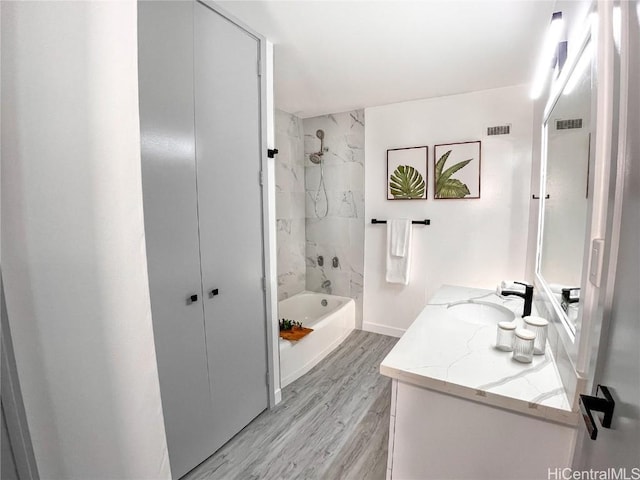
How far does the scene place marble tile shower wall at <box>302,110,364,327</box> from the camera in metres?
3.27

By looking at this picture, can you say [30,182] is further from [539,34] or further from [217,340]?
[539,34]

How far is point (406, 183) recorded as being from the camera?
9.77 feet

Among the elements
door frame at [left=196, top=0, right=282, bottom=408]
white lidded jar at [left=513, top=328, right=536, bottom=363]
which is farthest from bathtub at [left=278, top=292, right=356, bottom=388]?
white lidded jar at [left=513, top=328, right=536, bottom=363]

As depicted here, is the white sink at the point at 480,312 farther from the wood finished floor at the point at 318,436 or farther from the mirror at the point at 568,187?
the wood finished floor at the point at 318,436

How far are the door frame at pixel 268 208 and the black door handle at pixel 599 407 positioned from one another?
1585 millimetres

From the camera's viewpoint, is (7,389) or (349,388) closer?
(7,389)

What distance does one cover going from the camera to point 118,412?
0.64 m

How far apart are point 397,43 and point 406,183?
133 cm

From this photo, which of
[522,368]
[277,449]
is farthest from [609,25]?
[277,449]

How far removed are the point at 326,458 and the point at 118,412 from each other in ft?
4.57

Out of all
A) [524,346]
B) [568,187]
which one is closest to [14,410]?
[524,346]

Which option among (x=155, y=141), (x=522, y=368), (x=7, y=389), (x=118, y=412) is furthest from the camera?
(x=155, y=141)

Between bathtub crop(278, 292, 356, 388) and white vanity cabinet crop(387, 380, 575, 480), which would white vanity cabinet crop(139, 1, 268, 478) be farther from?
white vanity cabinet crop(387, 380, 575, 480)

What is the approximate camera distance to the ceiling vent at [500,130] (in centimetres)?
254
